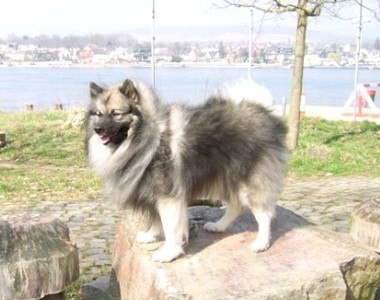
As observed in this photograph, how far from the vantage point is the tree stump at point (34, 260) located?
2.87m

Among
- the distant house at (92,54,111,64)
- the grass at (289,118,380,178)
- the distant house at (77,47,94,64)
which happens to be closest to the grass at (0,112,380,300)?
the grass at (289,118,380,178)

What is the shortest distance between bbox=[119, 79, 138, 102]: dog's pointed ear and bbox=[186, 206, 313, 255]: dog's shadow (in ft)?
3.73

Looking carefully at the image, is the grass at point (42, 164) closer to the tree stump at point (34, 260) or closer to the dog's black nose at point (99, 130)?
the dog's black nose at point (99, 130)

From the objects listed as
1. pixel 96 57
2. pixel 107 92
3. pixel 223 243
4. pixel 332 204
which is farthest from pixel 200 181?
pixel 96 57

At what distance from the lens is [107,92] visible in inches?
135

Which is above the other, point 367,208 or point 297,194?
point 367,208

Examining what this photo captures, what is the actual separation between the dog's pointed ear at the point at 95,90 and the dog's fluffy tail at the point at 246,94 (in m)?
0.89

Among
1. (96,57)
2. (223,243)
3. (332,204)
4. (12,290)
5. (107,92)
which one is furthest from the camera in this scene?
(96,57)

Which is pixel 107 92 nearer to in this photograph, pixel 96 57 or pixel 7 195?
pixel 7 195

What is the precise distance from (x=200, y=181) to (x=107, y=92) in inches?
33.2

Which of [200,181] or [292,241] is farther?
[292,241]

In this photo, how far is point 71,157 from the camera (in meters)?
10.6

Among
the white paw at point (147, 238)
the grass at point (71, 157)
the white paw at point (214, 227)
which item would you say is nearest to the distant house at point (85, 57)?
the grass at point (71, 157)

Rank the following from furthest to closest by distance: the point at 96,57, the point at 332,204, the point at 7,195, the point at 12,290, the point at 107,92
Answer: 1. the point at 96,57
2. the point at 7,195
3. the point at 332,204
4. the point at 107,92
5. the point at 12,290
